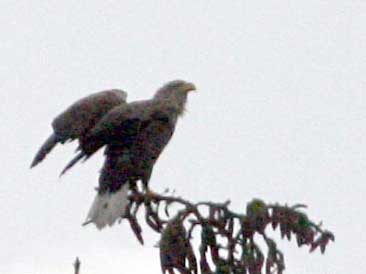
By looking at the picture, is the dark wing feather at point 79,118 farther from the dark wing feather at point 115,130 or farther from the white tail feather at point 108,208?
the white tail feather at point 108,208

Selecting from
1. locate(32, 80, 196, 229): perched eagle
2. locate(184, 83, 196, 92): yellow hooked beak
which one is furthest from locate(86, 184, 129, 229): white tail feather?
locate(184, 83, 196, 92): yellow hooked beak

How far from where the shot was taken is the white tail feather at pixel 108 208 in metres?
8.52

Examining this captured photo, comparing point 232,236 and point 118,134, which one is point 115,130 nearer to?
point 118,134

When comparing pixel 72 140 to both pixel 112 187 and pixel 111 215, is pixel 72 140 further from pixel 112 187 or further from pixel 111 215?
pixel 111 215

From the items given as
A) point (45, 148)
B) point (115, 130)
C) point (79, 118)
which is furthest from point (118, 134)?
point (45, 148)

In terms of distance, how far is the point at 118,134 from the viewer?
9.77m

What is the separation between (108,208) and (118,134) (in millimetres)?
1190

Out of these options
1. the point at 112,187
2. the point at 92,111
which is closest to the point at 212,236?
the point at 112,187

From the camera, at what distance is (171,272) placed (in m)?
6.80

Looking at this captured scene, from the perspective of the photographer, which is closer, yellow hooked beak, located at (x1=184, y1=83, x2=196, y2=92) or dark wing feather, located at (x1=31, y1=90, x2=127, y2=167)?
dark wing feather, located at (x1=31, y1=90, x2=127, y2=167)

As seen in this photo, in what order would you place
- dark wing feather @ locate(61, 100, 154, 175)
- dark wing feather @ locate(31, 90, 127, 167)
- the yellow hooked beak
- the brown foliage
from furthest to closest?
the yellow hooked beak, dark wing feather @ locate(31, 90, 127, 167), dark wing feather @ locate(61, 100, 154, 175), the brown foliage

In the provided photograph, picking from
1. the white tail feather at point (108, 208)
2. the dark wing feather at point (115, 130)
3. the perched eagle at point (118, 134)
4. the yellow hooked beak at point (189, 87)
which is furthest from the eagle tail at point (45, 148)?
the yellow hooked beak at point (189, 87)

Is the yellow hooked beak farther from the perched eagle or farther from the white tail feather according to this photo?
the white tail feather

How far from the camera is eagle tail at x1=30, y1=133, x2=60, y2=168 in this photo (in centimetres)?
972
